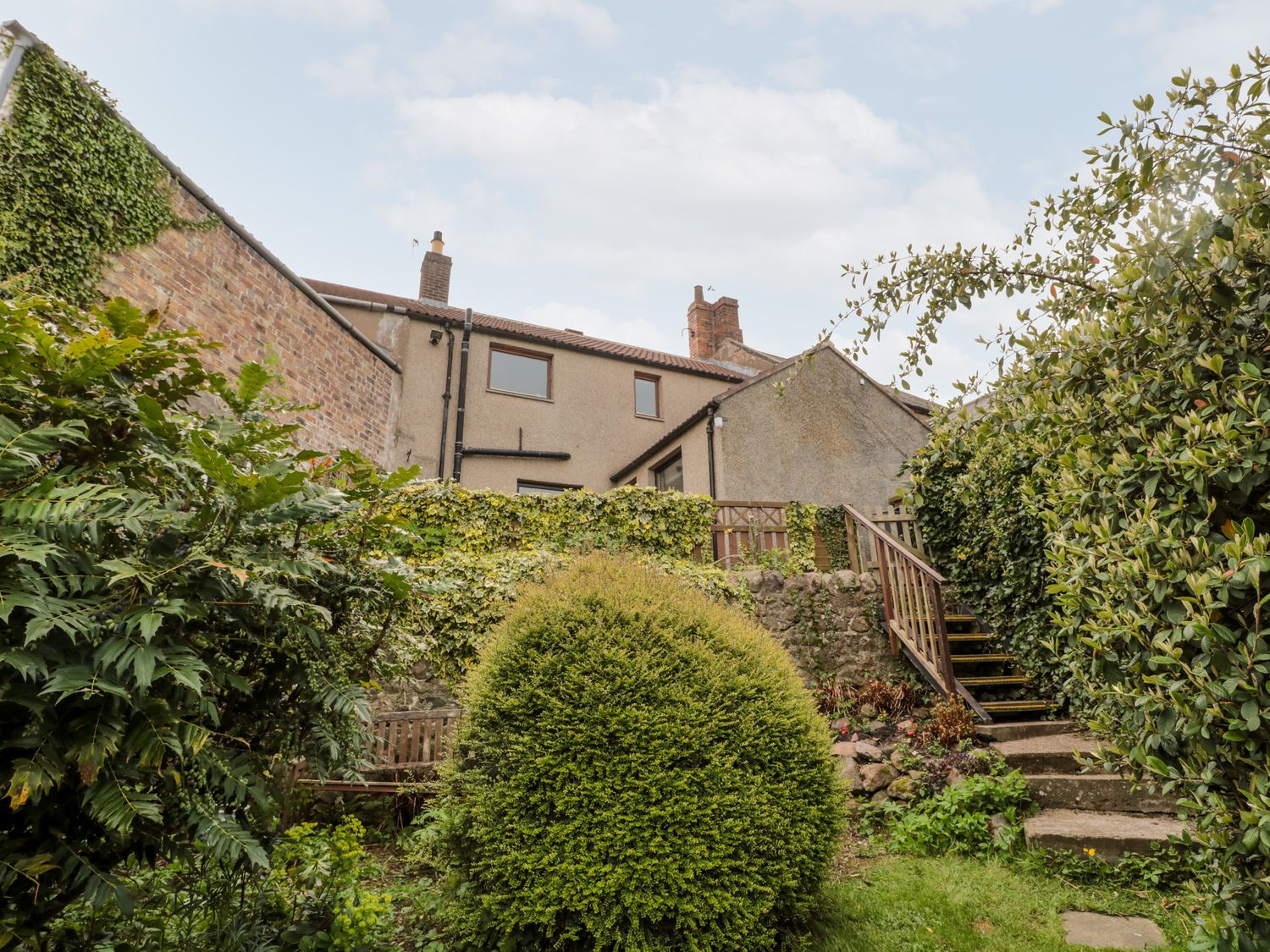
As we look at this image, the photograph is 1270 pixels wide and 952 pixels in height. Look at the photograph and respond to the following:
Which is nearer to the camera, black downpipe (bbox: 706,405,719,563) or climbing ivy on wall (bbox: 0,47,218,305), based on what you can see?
climbing ivy on wall (bbox: 0,47,218,305)

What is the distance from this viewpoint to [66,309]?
216cm

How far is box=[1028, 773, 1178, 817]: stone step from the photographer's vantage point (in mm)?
4646

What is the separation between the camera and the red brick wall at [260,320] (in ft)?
27.2

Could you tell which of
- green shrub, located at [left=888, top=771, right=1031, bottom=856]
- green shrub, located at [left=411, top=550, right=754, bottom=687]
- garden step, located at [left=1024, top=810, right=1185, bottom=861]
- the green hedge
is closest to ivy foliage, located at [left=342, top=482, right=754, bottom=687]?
green shrub, located at [left=411, top=550, right=754, bottom=687]

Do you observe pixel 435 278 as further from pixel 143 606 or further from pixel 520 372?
pixel 143 606

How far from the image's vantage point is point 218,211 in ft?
30.3

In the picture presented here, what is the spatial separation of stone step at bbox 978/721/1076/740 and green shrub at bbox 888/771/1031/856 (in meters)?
0.90

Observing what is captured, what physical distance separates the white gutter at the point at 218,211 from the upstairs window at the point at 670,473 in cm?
651

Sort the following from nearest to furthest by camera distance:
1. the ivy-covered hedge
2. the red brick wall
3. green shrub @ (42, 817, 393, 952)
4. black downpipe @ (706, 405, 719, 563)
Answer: green shrub @ (42, 817, 393, 952)
the red brick wall
the ivy-covered hedge
black downpipe @ (706, 405, 719, 563)

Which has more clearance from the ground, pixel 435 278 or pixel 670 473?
pixel 435 278

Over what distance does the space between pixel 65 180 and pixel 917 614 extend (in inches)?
426

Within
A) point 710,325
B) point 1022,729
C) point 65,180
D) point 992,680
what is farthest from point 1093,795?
point 710,325

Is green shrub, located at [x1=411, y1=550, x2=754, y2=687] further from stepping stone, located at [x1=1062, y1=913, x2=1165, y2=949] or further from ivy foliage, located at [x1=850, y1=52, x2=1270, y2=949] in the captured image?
ivy foliage, located at [x1=850, y1=52, x2=1270, y2=949]

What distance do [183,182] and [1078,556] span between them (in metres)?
11.0
